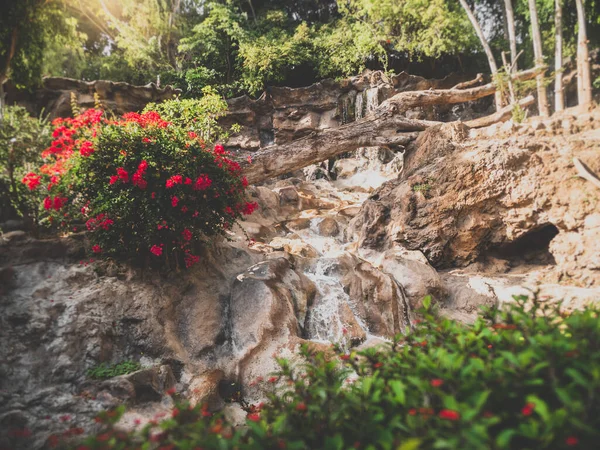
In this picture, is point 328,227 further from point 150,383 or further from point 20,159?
point 20,159

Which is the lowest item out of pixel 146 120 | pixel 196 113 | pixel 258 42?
pixel 146 120

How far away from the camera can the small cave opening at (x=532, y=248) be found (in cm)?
744

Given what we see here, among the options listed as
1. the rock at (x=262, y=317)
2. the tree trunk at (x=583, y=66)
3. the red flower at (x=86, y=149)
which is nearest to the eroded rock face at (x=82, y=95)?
the red flower at (x=86, y=149)

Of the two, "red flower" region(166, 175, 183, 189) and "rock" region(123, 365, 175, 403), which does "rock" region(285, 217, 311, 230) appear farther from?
"rock" region(123, 365, 175, 403)

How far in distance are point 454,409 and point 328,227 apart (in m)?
8.61

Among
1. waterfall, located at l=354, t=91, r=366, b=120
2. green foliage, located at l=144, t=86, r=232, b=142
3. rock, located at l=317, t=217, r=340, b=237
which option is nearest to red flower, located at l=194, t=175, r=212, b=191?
green foliage, located at l=144, t=86, r=232, b=142

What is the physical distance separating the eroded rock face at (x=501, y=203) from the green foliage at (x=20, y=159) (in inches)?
288

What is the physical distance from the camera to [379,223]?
27.9ft

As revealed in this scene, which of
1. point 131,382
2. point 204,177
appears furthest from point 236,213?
point 131,382

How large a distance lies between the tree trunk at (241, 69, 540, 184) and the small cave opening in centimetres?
428

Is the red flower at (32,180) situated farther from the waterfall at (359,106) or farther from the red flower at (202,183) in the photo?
the waterfall at (359,106)

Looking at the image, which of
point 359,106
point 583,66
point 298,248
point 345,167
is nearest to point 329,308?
point 298,248

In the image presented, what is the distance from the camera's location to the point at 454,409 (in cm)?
148

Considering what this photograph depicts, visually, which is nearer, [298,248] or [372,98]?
[298,248]
